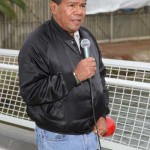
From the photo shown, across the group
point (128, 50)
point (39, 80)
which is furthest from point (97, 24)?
point (39, 80)

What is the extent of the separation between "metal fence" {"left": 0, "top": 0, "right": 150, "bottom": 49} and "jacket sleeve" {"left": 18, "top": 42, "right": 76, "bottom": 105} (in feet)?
44.8

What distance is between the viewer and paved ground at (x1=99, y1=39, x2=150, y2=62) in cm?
1521

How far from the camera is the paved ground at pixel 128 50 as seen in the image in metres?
15.2

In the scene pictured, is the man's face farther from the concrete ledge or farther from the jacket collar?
the concrete ledge

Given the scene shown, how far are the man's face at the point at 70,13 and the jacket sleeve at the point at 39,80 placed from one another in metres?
0.21

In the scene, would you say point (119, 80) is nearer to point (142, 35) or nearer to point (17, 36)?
point (17, 36)

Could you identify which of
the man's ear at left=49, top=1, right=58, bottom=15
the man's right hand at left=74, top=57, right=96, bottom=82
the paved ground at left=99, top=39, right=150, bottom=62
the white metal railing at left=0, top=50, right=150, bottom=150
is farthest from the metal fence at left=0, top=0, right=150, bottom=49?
the man's right hand at left=74, top=57, right=96, bottom=82

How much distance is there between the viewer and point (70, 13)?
7.80ft

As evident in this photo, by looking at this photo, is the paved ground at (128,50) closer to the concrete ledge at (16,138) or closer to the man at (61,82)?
the concrete ledge at (16,138)

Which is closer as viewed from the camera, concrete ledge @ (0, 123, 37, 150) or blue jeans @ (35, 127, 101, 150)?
blue jeans @ (35, 127, 101, 150)

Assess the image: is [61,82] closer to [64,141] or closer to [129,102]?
[64,141]

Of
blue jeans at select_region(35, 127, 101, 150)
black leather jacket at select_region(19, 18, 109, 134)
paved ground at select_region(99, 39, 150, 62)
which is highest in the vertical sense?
black leather jacket at select_region(19, 18, 109, 134)

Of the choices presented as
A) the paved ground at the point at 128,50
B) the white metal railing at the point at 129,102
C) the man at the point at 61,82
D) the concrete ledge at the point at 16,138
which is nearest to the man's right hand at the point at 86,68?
the man at the point at 61,82

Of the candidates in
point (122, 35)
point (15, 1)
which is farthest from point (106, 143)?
point (122, 35)
